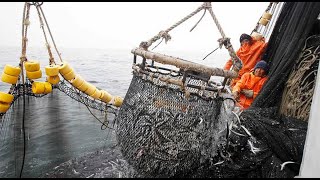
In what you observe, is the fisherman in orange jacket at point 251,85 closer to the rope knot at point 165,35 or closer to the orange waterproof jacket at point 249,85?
the orange waterproof jacket at point 249,85

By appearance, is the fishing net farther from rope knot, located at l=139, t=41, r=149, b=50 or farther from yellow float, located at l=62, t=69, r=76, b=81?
yellow float, located at l=62, t=69, r=76, b=81

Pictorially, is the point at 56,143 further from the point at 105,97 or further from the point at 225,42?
the point at 225,42

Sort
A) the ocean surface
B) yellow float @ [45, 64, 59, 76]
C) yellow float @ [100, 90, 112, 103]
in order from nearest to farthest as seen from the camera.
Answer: the ocean surface, yellow float @ [45, 64, 59, 76], yellow float @ [100, 90, 112, 103]

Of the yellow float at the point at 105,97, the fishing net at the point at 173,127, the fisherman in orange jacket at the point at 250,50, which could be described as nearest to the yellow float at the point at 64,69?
the yellow float at the point at 105,97

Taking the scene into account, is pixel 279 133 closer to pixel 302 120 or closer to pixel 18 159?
pixel 302 120

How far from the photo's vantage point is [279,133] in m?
3.26

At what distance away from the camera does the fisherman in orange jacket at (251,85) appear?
16.2 feet

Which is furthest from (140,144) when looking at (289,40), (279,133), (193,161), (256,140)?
(289,40)

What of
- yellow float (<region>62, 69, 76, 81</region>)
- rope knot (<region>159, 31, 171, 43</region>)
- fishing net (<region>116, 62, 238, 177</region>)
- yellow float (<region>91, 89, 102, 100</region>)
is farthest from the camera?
yellow float (<region>91, 89, 102, 100</region>)

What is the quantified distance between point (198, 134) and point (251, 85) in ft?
8.57

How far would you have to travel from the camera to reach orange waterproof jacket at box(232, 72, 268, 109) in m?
5.01

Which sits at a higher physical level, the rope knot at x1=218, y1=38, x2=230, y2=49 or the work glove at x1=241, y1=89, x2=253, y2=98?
the rope knot at x1=218, y1=38, x2=230, y2=49

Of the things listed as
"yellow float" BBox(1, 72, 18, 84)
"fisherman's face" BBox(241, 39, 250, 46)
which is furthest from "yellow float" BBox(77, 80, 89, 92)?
"fisherman's face" BBox(241, 39, 250, 46)

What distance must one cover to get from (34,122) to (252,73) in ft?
21.5
